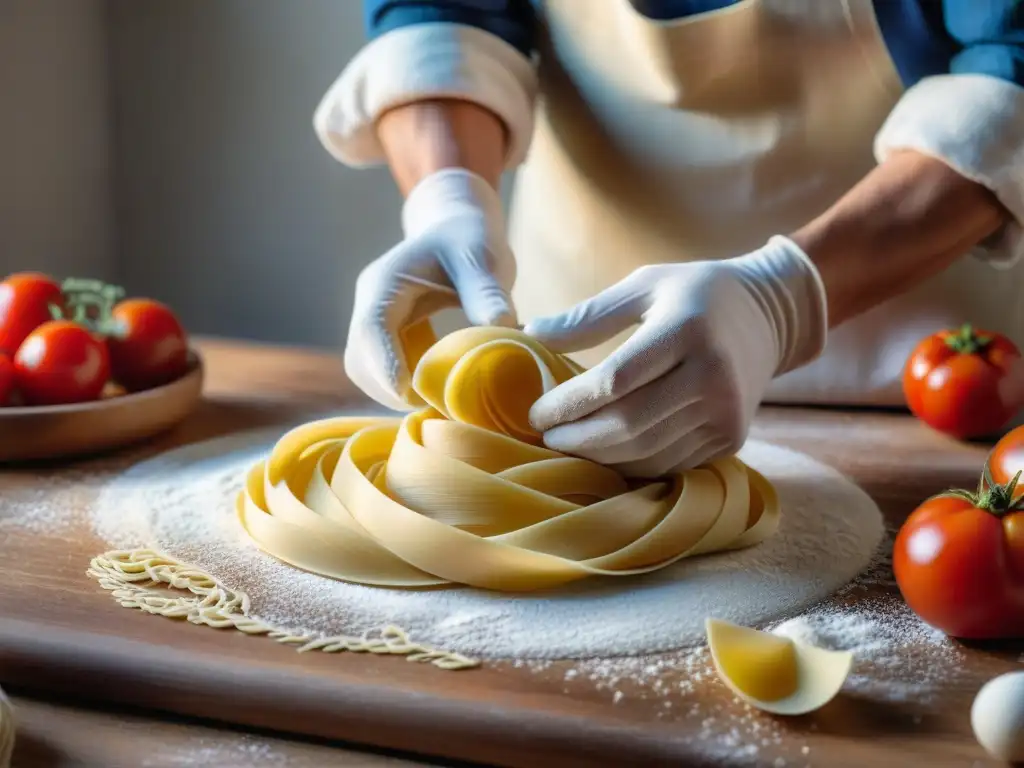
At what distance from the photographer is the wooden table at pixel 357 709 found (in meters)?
0.90

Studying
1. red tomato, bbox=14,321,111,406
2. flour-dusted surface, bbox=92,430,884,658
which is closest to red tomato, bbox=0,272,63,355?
red tomato, bbox=14,321,111,406

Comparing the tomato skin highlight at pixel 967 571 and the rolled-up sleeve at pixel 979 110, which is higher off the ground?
the rolled-up sleeve at pixel 979 110

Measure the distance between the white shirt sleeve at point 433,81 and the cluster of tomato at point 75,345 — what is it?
1.57 ft

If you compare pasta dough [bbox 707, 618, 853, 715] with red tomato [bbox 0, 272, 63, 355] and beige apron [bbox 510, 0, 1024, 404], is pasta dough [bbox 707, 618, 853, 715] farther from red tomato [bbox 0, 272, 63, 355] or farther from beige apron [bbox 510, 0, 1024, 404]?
red tomato [bbox 0, 272, 63, 355]

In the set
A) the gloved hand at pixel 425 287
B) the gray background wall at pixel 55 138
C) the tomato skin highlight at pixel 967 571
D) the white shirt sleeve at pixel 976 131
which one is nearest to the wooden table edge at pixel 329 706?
the tomato skin highlight at pixel 967 571

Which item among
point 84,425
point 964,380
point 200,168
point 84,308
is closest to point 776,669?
point 964,380

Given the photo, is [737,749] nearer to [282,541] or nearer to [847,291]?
[282,541]

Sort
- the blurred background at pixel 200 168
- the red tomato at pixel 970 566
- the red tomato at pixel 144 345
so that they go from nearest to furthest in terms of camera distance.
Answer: the red tomato at pixel 970 566
the red tomato at pixel 144 345
the blurred background at pixel 200 168

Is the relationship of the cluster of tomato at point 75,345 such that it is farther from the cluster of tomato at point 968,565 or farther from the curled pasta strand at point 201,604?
the cluster of tomato at point 968,565

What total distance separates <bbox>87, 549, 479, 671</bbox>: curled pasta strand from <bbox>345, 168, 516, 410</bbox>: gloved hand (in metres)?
0.40

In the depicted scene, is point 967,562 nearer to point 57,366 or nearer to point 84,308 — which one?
point 57,366

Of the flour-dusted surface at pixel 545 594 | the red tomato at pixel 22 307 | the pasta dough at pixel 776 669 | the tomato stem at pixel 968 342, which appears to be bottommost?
the flour-dusted surface at pixel 545 594

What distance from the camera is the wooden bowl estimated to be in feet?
5.14

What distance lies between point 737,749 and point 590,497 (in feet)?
1.59
